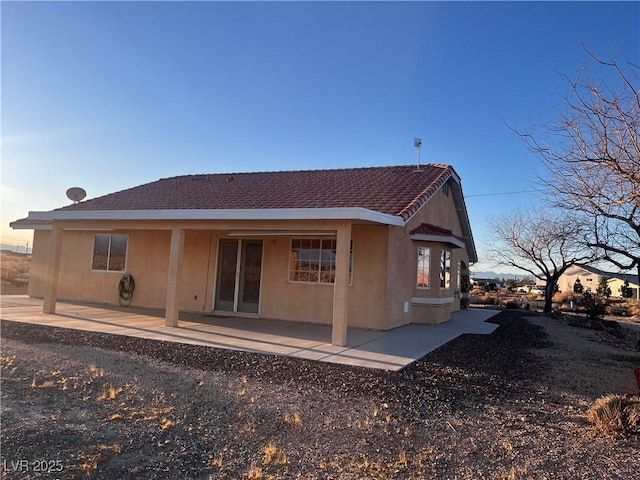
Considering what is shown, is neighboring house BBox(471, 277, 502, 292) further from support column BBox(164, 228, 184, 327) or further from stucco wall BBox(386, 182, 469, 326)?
support column BBox(164, 228, 184, 327)

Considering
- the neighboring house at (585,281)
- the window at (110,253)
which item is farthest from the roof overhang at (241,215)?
the neighboring house at (585,281)

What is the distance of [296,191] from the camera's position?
14109 mm

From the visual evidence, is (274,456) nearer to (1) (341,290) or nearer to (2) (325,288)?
(1) (341,290)

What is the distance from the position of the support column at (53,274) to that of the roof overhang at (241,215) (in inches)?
22.7

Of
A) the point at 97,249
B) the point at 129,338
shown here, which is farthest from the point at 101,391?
the point at 97,249

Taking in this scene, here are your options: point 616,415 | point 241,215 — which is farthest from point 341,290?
point 616,415

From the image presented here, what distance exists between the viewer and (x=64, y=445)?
4.11m

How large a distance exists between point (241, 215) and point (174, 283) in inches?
105

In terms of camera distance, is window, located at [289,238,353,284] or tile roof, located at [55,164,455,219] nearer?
tile roof, located at [55,164,455,219]

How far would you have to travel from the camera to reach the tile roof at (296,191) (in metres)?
12.3

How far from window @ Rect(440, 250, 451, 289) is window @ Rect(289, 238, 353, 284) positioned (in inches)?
139

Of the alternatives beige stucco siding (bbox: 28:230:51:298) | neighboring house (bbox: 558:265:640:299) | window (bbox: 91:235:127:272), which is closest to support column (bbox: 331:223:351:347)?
window (bbox: 91:235:127:272)

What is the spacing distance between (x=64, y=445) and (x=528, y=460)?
424 cm

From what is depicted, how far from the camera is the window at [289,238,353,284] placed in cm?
1239
